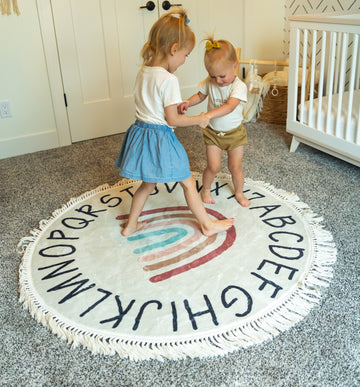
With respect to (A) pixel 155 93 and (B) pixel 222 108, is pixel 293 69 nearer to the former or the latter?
(B) pixel 222 108

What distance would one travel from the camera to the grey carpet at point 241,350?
1.18m

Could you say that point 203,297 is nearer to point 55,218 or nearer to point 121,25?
point 55,218

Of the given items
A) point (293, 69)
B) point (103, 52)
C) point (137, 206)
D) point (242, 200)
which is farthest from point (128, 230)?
point (103, 52)

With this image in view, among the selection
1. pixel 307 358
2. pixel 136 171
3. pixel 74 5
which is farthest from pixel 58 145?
pixel 307 358

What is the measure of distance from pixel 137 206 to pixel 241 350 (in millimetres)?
782

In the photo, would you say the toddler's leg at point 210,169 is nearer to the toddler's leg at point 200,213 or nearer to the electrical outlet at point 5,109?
the toddler's leg at point 200,213

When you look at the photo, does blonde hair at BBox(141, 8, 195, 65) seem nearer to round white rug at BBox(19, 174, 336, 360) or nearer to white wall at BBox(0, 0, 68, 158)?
round white rug at BBox(19, 174, 336, 360)

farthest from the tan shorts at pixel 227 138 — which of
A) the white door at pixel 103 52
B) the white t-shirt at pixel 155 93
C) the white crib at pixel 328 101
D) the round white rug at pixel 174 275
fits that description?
the white door at pixel 103 52

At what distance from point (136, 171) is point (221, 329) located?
2.20 feet

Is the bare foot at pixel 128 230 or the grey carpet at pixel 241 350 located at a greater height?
the bare foot at pixel 128 230

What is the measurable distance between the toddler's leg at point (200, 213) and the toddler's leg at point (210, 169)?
26 cm

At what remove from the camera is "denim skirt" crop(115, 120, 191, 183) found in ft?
5.36

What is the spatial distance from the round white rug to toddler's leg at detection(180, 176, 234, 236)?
33mm

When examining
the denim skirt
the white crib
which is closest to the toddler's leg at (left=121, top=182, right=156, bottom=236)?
the denim skirt
